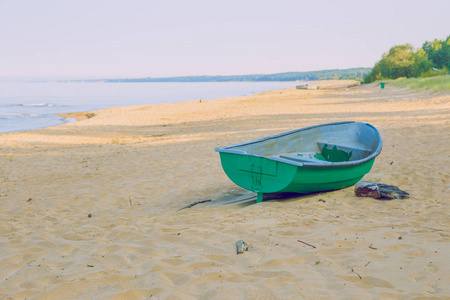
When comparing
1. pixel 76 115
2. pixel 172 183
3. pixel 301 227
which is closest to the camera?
pixel 301 227

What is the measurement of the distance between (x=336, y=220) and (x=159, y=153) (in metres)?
6.86

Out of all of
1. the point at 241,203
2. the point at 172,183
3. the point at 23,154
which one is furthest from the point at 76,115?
the point at 241,203

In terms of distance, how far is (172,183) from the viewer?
24.0 feet

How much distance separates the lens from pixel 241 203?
575cm

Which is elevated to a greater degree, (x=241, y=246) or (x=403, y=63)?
(x=403, y=63)

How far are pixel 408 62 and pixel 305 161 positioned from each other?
64514 millimetres

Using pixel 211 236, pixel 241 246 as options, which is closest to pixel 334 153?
pixel 211 236

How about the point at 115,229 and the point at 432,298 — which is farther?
the point at 115,229

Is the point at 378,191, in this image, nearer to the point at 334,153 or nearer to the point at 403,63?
the point at 334,153

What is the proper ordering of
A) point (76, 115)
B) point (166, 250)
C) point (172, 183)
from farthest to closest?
point (76, 115) → point (172, 183) → point (166, 250)

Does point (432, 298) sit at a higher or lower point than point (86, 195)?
higher

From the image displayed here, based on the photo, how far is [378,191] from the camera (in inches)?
212

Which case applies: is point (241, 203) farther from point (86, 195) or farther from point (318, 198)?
point (86, 195)

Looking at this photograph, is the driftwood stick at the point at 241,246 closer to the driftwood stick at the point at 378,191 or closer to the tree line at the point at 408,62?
the driftwood stick at the point at 378,191
